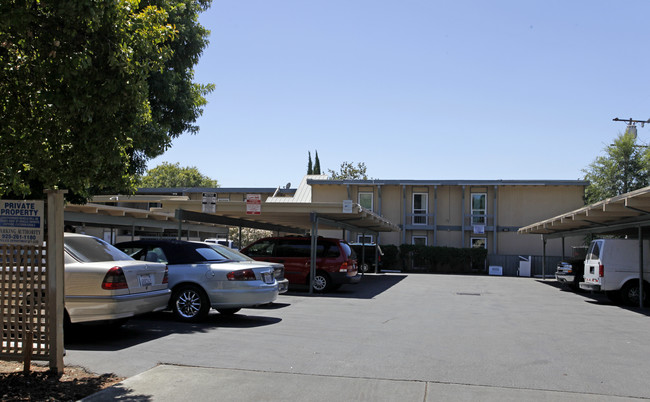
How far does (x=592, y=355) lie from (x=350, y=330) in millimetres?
3900

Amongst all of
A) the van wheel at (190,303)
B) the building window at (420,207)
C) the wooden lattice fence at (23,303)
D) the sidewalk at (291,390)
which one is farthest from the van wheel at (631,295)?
the building window at (420,207)

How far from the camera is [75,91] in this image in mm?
5562

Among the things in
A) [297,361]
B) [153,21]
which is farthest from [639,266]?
[153,21]

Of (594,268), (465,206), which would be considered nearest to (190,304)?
(594,268)

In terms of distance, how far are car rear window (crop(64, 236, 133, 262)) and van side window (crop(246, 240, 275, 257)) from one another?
9.18 metres

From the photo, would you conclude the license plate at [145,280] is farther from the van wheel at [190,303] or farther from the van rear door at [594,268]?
the van rear door at [594,268]

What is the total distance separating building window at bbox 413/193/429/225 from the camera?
1521 inches

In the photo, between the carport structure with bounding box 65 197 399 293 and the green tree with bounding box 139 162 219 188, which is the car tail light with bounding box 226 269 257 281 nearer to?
the carport structure with bounding box 65 197 399 293

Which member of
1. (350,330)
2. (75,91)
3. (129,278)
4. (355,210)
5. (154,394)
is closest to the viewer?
(75,91)

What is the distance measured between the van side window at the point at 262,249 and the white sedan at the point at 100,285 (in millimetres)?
9403

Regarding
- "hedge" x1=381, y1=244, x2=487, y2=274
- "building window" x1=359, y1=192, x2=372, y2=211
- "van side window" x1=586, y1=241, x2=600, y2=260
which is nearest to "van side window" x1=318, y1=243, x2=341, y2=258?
"van side window" x1=586, y1=241, x2=600, y2=260

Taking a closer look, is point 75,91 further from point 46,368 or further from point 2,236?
point 46,368

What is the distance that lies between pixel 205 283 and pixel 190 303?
1.59ft

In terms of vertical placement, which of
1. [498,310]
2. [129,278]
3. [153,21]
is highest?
[153,21]
